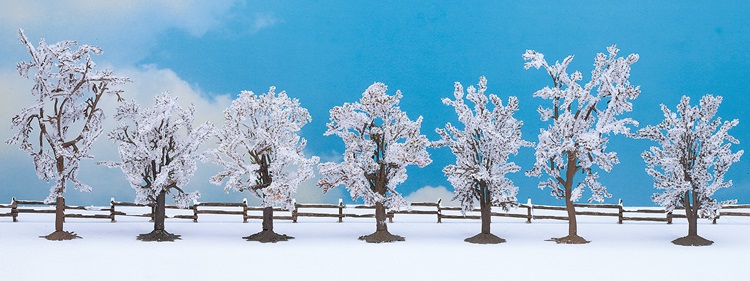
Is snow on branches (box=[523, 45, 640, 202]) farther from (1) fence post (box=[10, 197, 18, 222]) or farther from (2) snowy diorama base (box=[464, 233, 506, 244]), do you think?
(1) fence post (box=[10, 197, 18, 222])

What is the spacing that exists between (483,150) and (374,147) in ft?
15.1

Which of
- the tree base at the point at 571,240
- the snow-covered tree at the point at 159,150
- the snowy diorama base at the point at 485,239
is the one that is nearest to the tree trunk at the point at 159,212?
the snow-covered tree at the point at 159,150

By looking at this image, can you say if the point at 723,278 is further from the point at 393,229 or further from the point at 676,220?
the point at 676,220

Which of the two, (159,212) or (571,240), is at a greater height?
(159,212)

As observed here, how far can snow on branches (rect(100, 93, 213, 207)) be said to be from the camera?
1047 inches

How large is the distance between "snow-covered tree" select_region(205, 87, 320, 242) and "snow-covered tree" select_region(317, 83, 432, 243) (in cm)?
129

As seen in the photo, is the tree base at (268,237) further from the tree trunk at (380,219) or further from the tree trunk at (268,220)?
the tree trunk at (380,219)

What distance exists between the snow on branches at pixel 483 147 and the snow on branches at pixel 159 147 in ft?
33.2

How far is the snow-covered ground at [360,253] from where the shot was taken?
17.7m

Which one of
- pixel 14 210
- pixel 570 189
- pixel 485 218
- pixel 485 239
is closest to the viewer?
pixel 485 239

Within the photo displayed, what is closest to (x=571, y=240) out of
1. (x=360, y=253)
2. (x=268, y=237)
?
(x=360, y=253)

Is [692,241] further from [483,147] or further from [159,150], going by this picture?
[159,150]

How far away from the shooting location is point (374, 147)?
88.3ft

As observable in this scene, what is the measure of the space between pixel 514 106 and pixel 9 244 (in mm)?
20026
